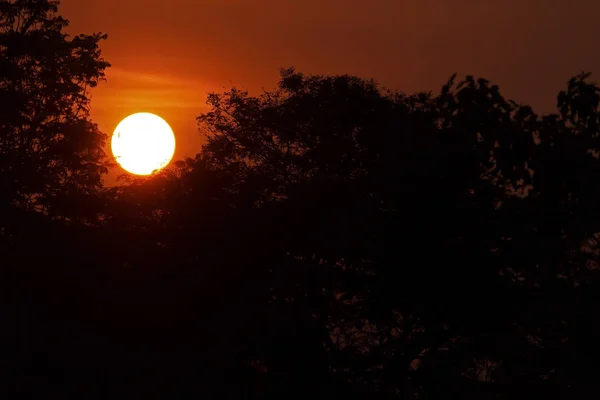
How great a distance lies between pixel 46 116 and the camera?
124 feet

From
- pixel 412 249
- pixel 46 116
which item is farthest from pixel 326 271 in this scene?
pixel 46 116

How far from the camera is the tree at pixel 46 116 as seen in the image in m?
36.5

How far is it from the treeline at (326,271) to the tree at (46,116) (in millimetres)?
5729

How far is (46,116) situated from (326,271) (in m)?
17.1

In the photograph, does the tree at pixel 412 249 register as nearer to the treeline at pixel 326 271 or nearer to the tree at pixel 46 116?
the treeline at pixel 326 271

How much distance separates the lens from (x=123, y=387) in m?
23.1

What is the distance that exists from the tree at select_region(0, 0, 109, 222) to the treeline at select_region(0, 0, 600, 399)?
573 cm

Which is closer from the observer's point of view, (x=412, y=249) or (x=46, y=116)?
(x=412, y=249)

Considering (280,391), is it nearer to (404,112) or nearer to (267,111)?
(404,112)

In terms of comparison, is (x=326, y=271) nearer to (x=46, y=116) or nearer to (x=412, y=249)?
(x=412, y=249)

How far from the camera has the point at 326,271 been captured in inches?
1049

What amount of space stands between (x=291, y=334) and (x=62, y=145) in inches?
678

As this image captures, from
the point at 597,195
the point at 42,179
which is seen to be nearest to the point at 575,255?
the point at 597,195

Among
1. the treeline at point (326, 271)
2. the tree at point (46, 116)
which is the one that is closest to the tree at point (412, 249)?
the treeline at point (326, 271)
